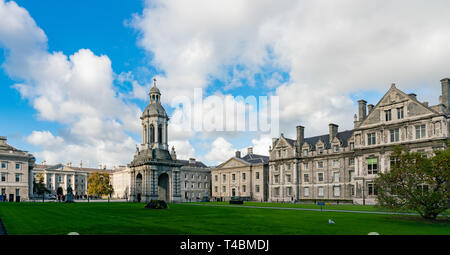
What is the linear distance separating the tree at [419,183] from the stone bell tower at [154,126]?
163 feet

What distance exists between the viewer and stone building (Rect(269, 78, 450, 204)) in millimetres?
55184

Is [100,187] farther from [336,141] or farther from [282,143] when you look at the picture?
[336,141]

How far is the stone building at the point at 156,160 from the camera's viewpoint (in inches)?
2749

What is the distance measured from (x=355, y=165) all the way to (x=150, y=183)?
36421 mm

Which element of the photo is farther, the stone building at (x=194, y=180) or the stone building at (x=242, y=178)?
the stone building at (x=194, y=180)

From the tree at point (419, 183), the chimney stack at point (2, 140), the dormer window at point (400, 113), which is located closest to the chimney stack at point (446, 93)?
the dormer window at point (400, 113)

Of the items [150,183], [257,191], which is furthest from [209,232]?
[257,191]

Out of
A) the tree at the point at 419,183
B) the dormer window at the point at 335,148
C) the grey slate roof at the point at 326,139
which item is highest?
the grey slate roof at the point at 326,139

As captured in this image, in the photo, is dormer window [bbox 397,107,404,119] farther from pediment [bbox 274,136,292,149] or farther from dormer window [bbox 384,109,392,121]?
pediment [bbox 274,136,292,149]

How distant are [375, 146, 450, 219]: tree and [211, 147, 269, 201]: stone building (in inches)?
2267

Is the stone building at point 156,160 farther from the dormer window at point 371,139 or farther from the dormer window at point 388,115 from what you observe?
the dormer window at point 388,115

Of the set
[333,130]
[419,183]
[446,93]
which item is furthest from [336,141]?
[419,183]

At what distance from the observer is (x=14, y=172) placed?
84938 mm
